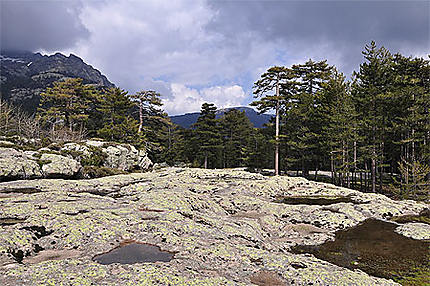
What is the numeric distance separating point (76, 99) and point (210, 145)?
28457 millimetres

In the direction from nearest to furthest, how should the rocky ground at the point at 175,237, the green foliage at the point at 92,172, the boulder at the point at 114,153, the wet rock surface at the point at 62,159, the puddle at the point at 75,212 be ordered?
the rocky ground at the point at 175,237, the puddle at the point at 75,212, the wet rock surface at the point at 62,159, the green foliage at the point at 92,172, the boulder at the point at 114,153

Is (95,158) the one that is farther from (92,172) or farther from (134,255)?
(134,255)

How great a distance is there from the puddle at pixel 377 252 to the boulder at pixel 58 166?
65.8ft

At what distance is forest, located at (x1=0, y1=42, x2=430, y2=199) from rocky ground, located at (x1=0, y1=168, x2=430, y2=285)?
17.4 meters

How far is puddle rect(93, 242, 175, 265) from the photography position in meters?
6.14

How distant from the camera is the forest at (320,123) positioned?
2859 centimetres

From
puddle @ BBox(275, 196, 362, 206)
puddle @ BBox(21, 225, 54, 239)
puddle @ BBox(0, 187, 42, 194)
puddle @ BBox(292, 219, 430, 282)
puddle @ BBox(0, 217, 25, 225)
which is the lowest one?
puddle @ BBox(292, 219, 430, 282)

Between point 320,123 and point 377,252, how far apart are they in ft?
102

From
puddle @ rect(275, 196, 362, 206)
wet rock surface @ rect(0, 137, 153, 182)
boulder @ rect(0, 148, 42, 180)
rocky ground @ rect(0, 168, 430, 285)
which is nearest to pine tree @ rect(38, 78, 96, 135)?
wet rock surface @ rect(0, 137, 153, 182)

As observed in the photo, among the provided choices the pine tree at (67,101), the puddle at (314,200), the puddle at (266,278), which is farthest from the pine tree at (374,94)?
the pine tree at (67,101)

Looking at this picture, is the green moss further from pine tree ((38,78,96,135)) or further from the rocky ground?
pine tree ((38,78,96,135))

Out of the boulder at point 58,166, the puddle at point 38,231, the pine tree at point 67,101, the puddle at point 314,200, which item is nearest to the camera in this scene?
the puddle at point 38,231

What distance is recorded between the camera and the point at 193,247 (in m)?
7.16

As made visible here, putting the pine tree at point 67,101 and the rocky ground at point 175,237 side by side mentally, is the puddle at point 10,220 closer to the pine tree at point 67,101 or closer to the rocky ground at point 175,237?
the rocky ground at point 175,237
